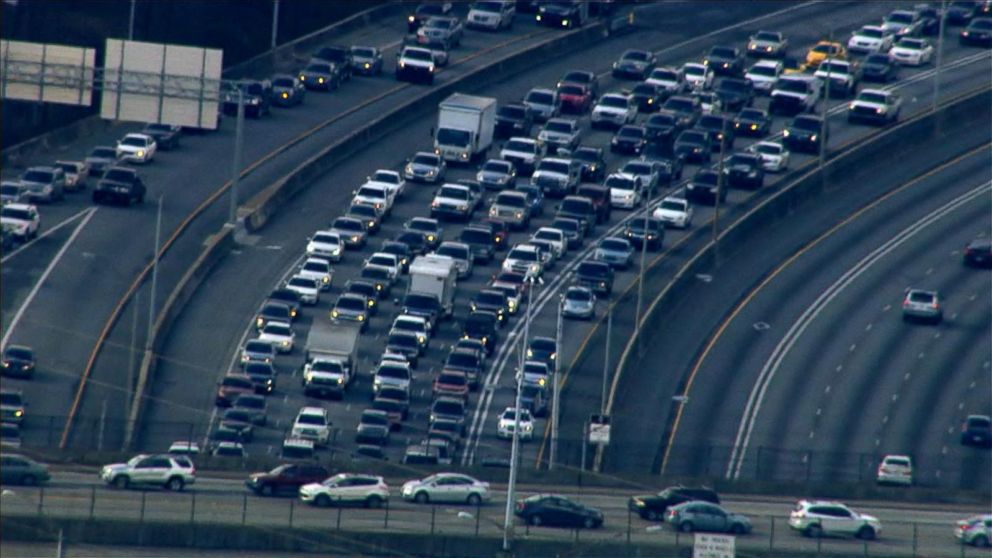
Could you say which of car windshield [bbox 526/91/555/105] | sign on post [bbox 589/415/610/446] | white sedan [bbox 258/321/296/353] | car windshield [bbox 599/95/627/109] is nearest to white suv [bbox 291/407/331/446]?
white sedan [bbox 258/321/296/353]

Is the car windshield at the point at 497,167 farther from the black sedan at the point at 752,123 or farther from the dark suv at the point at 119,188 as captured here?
the dark suv at the point at 119,188

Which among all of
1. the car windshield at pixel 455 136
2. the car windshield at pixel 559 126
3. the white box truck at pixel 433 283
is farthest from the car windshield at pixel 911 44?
the white box truck at pixel 433 283

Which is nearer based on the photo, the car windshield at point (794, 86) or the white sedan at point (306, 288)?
the white sedan at point (306, 288)

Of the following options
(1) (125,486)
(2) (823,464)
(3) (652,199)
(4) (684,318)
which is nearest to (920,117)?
(3) (652,199)

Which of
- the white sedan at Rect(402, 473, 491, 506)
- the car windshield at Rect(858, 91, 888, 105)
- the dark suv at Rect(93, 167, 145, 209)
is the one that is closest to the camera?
the white sedan at Rect(402, 473, 491, 506)

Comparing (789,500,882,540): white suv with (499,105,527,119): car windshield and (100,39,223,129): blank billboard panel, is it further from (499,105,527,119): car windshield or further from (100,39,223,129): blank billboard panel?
(499,105,527,119): car windshield

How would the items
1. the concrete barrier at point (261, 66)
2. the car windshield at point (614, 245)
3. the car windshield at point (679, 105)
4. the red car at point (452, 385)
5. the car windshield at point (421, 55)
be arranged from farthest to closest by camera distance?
1. the car windshield at point (421, 55)
2. the car windshield at point (679, 105)
3. the concrete barrier at point (261, 66)
4. the car windshield at point (614, 245)
5. the red car at point (452, 385)
